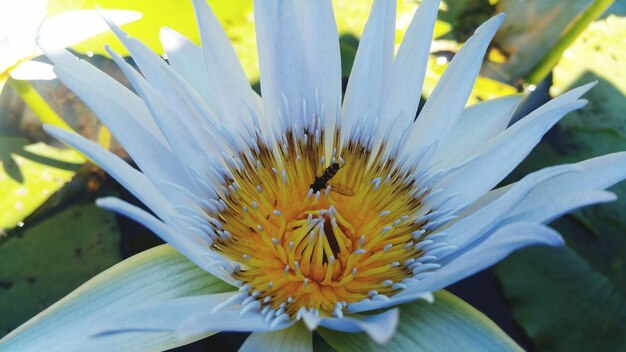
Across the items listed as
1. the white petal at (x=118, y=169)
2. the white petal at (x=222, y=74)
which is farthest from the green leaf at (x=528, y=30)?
the white petal at (x=118, y=169)

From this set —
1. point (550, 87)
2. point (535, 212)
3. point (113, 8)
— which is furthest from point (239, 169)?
point (550, 87)

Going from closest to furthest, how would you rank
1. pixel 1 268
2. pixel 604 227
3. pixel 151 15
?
pixel 1 268, pixel 604 227, pixel 151 15

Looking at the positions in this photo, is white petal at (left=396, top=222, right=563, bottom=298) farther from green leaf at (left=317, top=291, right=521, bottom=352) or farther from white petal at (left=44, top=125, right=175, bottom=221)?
white petal at (left=44, top=125, right=175, bottom=221)

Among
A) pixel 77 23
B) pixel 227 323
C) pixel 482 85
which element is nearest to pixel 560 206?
pixel 227 323

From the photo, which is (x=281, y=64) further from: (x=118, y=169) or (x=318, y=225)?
(x=118, y=169)

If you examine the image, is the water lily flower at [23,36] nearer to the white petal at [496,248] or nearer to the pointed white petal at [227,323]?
the pointed white petal at [227,323]

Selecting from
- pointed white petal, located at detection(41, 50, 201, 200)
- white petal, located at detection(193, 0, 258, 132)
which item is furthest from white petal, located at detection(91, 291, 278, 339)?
white petal, located at detection(193, 0, 258, 132)

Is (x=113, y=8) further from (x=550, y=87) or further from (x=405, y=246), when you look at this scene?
(x=550, y=87)
